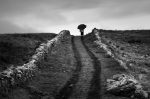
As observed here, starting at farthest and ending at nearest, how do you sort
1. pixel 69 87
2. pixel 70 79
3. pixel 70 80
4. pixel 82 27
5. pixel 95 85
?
pixel 82 27 → pixel 70 79 → pixel 70 80 → pixel 95 85 → pixel 69 87

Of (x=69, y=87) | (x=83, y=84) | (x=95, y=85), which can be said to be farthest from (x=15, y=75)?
(x=95, y=85)

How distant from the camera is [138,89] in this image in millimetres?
19859

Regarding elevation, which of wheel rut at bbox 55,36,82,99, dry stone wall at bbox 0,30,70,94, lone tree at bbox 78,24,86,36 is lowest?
wheel rut at bbox 55,36,82,99

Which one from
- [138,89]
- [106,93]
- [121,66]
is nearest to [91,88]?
[106,93]

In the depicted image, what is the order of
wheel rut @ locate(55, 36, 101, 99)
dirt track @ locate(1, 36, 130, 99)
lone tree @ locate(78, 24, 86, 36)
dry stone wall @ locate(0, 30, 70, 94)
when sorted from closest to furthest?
dry stone wall @ locate(0, 30, 70, 94) → wheel rut @ locate(55, 36, 101, 99) → dirt track @ locate(1, 36, 130, 99) → lone tree @ locate(78, 24, 86, 36)

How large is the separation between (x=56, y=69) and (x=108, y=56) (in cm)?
865

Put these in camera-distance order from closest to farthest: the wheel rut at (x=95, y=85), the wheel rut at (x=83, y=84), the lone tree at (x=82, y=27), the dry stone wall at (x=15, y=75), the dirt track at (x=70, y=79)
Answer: the dry stone wall at (x=15, y=75), the wheel rut at (x=95, y=85), the wheel rut at (x=83, y=84), the dirt track at (x=70, y=79), the lone tree at (x=82, y=27)

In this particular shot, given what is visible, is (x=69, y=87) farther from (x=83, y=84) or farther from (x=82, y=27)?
(x=82, y=27)

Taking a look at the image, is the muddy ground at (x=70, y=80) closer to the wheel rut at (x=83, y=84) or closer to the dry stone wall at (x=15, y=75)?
the wheel rut at (x=83, y=84)

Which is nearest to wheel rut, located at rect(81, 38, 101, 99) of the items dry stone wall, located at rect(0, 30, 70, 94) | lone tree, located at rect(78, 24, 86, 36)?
dry stone wall, located at rect(0, 30, 70, 94)

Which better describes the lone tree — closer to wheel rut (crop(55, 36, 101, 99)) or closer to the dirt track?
the dirt track

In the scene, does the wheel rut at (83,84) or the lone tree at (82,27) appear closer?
the wheel rut at (83,84)

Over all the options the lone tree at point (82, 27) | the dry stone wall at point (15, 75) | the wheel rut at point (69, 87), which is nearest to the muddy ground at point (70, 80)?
the wheel rut at point (69, 87)

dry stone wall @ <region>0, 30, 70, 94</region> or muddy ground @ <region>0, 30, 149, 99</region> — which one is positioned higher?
dry stone wall @ <region>0, 30, 70, 94</region>
